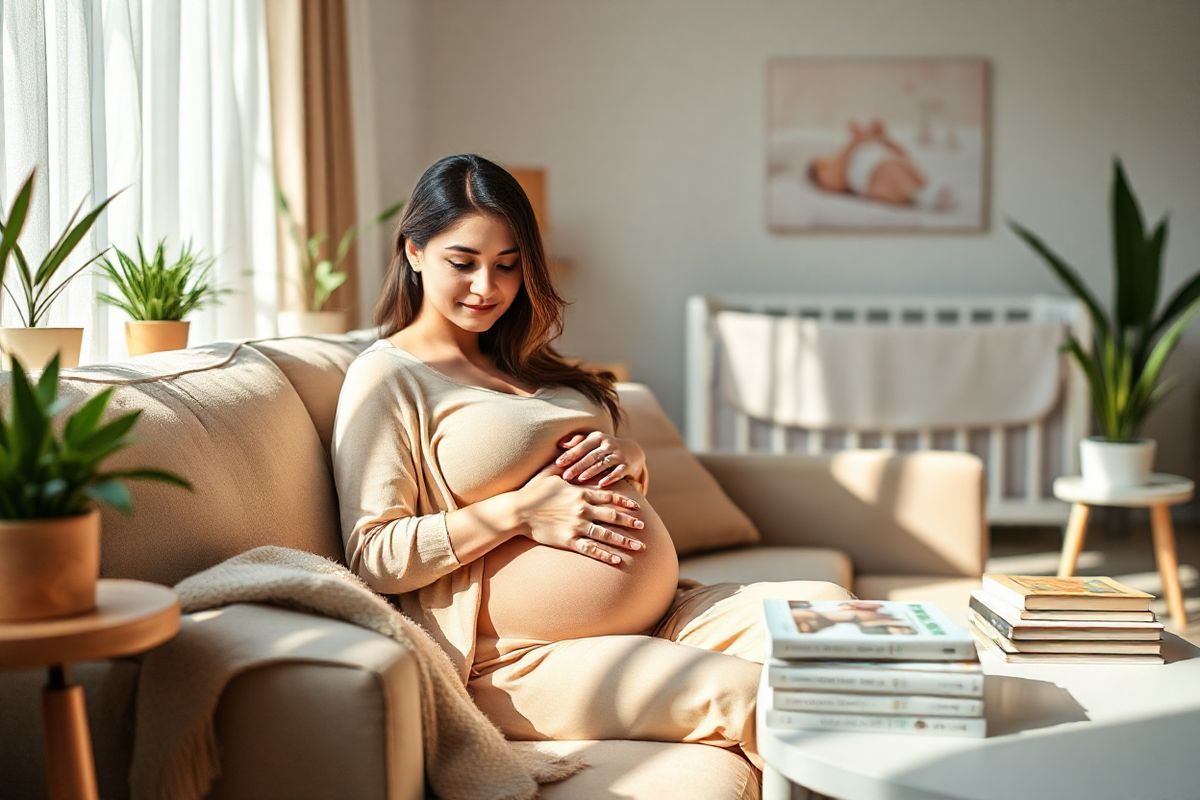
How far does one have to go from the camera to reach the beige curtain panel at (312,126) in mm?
3166

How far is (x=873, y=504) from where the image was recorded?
2.38m

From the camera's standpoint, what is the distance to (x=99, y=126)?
2.27 m

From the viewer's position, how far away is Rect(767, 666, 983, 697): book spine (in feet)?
3.83

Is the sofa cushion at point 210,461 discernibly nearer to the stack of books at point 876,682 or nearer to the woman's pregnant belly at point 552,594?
the woman's pregnant belly at point 552,594

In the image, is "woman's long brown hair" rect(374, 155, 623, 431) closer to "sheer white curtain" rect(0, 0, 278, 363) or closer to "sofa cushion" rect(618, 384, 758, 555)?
"sofa cushion" rect(618, 384, 758, 555)

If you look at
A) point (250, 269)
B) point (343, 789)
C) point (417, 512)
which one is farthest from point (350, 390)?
point (250, 269)

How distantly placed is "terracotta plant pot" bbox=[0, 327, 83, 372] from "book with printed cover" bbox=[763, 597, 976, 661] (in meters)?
1.03

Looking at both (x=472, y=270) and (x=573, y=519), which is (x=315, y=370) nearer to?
(x=472, y=270)

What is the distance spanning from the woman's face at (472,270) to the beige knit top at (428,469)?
100 millimetres

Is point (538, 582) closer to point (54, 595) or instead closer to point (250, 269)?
point (54, 595)

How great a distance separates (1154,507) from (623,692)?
Answer: 8.07ft

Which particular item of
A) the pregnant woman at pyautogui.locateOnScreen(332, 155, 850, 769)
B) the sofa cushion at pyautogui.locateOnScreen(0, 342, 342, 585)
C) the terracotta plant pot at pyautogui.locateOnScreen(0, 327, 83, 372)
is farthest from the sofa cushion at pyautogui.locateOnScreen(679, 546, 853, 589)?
the terracotta plant pot at pyautogui.locateOnScreen(0, 327, 83, 372)

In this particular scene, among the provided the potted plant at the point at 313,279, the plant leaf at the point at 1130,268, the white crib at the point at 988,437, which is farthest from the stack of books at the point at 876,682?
the white crib at the point at 988,437

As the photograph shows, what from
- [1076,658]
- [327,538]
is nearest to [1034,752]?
[1076,658]
